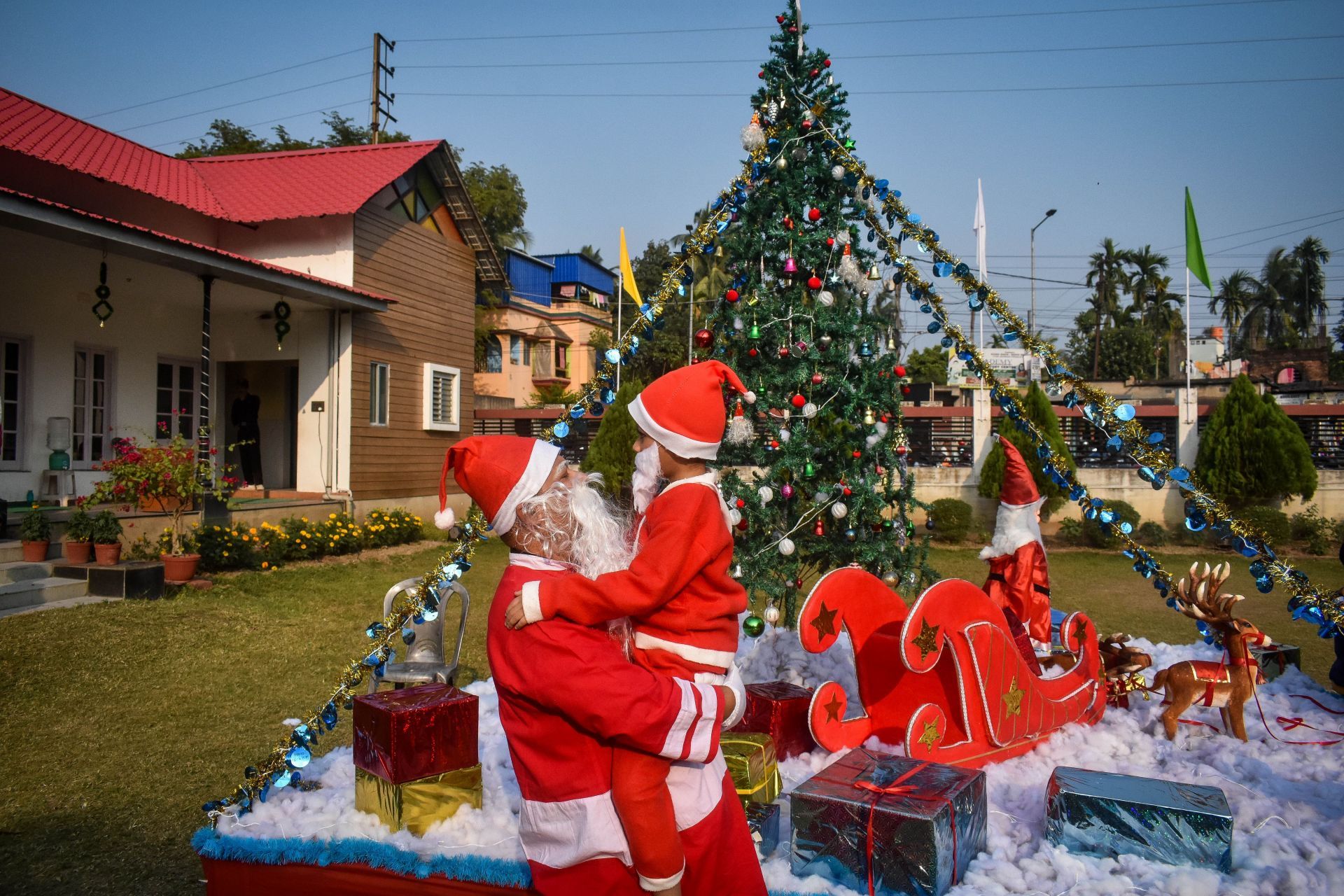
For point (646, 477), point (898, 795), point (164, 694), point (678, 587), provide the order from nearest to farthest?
point (678, 587) < point (646, 477) < point (898, 795) < point (164, 694)

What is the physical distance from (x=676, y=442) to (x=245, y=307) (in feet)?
43.4

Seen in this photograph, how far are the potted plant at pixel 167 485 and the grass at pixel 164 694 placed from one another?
18.1 inches

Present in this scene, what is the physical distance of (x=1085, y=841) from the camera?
3324 mm

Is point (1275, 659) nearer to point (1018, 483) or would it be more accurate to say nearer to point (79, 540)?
point (1018, 483)

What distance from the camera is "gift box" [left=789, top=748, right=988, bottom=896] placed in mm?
3018

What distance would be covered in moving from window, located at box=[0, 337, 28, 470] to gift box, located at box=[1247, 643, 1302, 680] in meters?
13.5

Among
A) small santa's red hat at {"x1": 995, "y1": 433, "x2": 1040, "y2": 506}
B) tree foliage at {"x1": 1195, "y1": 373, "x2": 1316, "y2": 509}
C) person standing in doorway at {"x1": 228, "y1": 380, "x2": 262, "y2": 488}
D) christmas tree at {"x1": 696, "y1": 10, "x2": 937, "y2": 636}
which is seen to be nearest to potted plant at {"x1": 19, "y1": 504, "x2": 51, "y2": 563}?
person standing in doorway at {"x1": 228, "y1": 380, "x2": 262, "y2": 488}

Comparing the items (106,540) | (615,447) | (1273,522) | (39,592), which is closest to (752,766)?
(39,592)

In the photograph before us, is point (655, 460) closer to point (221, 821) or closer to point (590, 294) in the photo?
point (221, 821)

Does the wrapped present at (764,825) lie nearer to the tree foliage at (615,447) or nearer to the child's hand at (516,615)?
the child's hand at (516,615)

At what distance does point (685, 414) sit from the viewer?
262cm

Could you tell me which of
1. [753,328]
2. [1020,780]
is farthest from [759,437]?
[1020,780]

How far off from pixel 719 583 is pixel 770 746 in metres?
1.66

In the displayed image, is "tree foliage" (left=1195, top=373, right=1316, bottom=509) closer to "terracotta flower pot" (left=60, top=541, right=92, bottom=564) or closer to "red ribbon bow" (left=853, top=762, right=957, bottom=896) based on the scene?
"red ribbon bow" (left=853, top=762, right=957, bottom=896)
